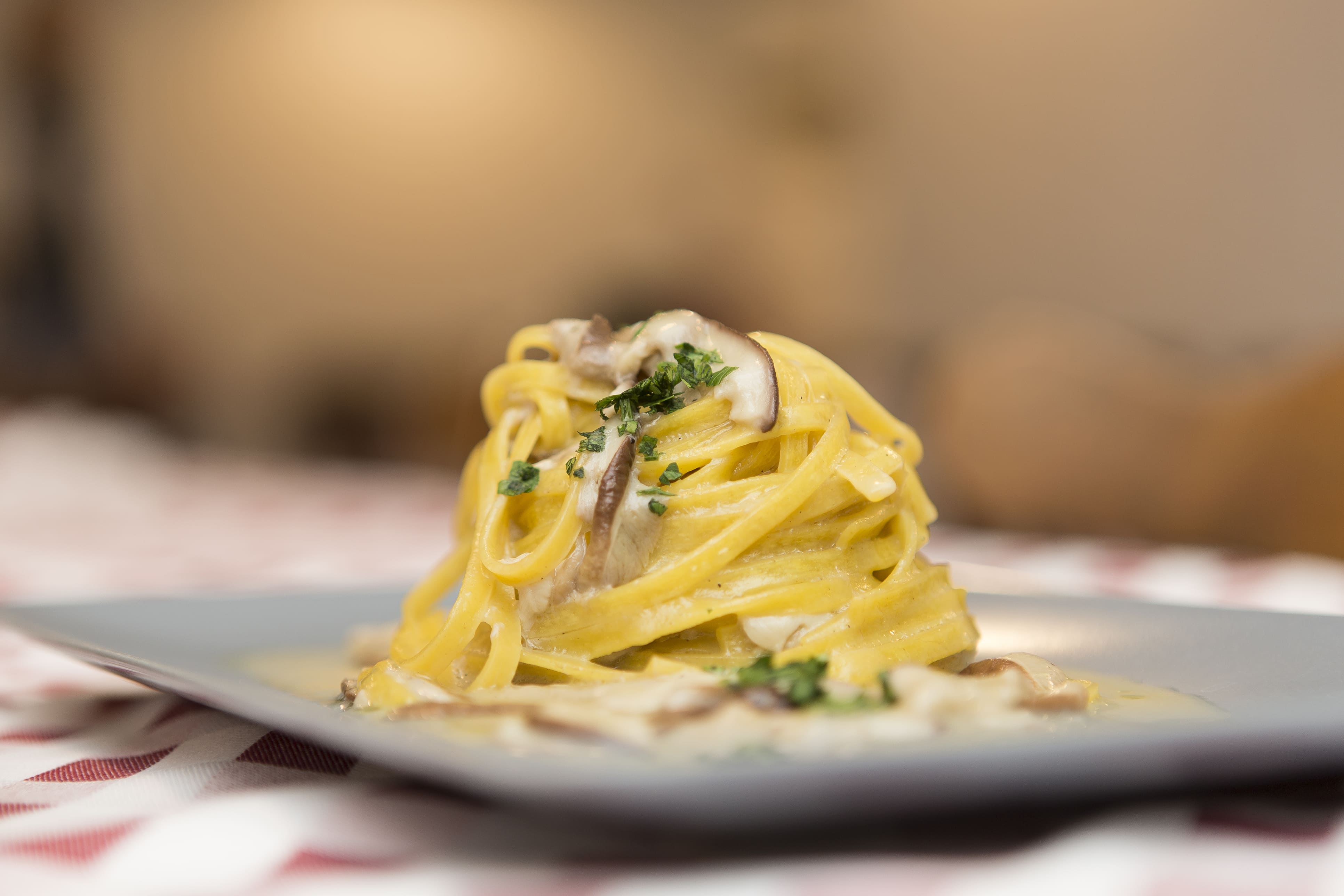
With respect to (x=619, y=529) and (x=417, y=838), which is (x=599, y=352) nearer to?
(x=619, y=529)

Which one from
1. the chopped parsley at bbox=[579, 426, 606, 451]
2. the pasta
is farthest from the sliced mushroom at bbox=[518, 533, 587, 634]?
the chopped parsley at bbox=[579, 426, 606, 451]

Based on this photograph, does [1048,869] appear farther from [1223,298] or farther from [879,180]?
[879,180]

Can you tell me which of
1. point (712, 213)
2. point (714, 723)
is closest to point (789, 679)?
point (714, 723)

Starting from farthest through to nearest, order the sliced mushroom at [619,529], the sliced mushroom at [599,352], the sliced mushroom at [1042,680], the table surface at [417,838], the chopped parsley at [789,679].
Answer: the sliced mushroom at [599,352] < the sliced mushroom at [619,529] < the sliced mushroom at [1042,680] < the chopped parsley at [789,679] < the table surface at [417,838]

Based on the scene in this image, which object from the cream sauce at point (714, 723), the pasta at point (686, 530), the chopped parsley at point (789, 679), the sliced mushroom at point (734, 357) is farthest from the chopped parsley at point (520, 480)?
the chopped parsley at point (789, 679)

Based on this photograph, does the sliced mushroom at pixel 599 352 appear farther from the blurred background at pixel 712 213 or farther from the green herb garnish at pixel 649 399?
the blurred background at pixel 712 213
